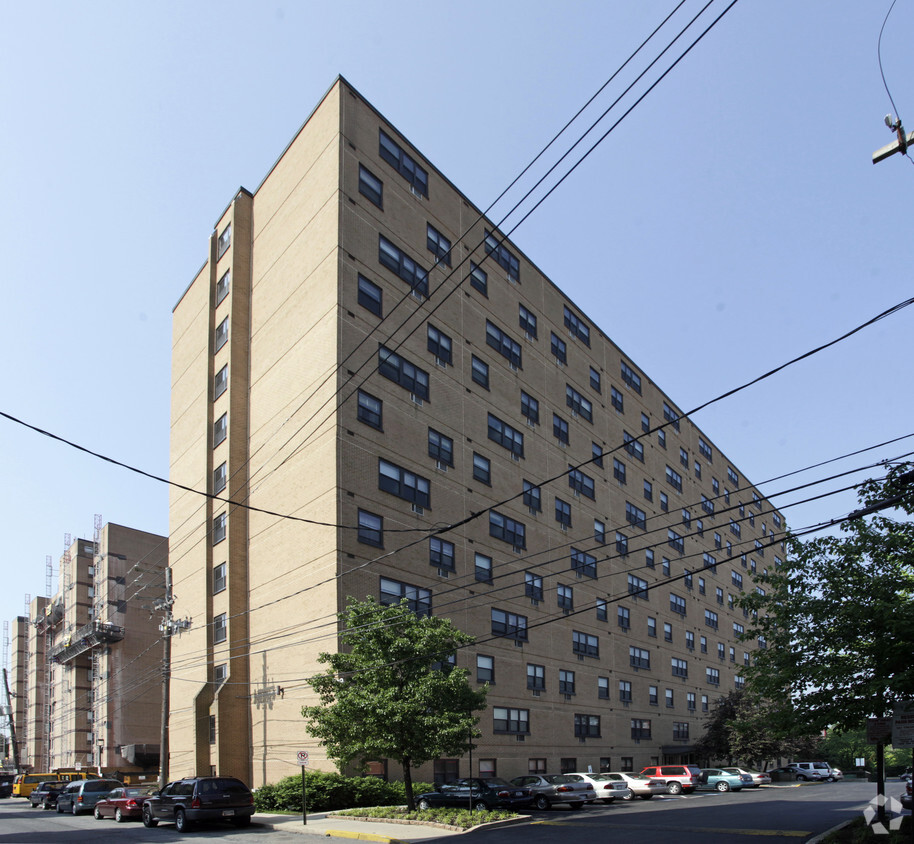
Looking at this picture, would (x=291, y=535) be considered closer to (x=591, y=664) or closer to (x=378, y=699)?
(x=378, y=699)

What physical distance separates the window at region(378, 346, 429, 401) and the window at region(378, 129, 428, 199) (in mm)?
10062

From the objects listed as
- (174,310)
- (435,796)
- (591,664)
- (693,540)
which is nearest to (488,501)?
(591,664)

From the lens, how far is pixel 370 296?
3931cm

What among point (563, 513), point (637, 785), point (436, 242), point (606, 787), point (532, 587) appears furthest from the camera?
point (563, 513)

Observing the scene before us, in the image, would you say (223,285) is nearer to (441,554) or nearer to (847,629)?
(441,554)

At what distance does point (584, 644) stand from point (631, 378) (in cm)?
2329

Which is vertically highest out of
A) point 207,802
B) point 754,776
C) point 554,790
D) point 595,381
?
point 595,381

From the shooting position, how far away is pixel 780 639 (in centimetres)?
1969

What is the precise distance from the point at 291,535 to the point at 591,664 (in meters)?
23.2

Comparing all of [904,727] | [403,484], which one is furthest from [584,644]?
[904,727]

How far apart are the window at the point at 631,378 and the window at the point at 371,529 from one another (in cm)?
3304

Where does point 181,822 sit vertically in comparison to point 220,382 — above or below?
below

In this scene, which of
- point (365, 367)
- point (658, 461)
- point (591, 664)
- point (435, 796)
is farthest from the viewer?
point (658, 461)

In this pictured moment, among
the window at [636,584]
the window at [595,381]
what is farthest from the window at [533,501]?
the window at [636,584]
